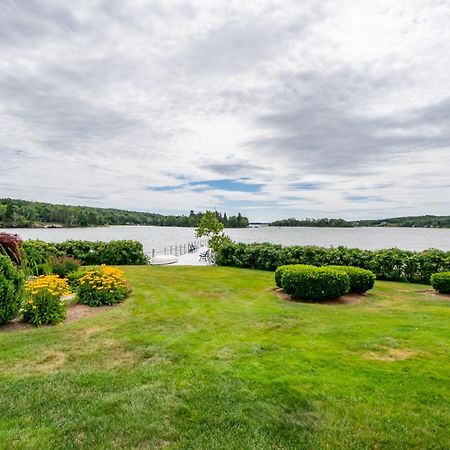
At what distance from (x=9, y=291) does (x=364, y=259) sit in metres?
12.5

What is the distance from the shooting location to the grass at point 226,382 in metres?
3.05

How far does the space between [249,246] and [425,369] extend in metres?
13.0

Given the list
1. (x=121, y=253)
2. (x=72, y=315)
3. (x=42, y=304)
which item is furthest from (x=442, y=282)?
(x=121, y=253)

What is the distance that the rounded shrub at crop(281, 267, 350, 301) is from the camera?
28.5ft

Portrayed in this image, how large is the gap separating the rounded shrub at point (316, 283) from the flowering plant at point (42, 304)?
558cm

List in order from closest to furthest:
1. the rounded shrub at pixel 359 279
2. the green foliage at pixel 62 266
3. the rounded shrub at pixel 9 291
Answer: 1. the rounded shrub at pixel 9 291
2. the rounded shrub at pixel 359 279
3. the green foliage at pixel 62 266

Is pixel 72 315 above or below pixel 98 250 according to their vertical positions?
below

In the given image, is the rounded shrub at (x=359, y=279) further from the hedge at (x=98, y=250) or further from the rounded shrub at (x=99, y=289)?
the hedge at (x=98, y=250)

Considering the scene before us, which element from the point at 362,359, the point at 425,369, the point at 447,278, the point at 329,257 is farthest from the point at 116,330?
the point at 329,257

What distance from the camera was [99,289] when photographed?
778cm

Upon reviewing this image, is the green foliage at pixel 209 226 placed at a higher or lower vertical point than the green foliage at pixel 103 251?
higher

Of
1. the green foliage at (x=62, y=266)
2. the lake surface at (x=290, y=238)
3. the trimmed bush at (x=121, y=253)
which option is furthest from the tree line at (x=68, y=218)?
the green foliage at (x=62, y=266)

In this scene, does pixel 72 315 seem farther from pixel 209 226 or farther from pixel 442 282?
pixel 209 226

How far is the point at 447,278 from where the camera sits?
10039 mm
